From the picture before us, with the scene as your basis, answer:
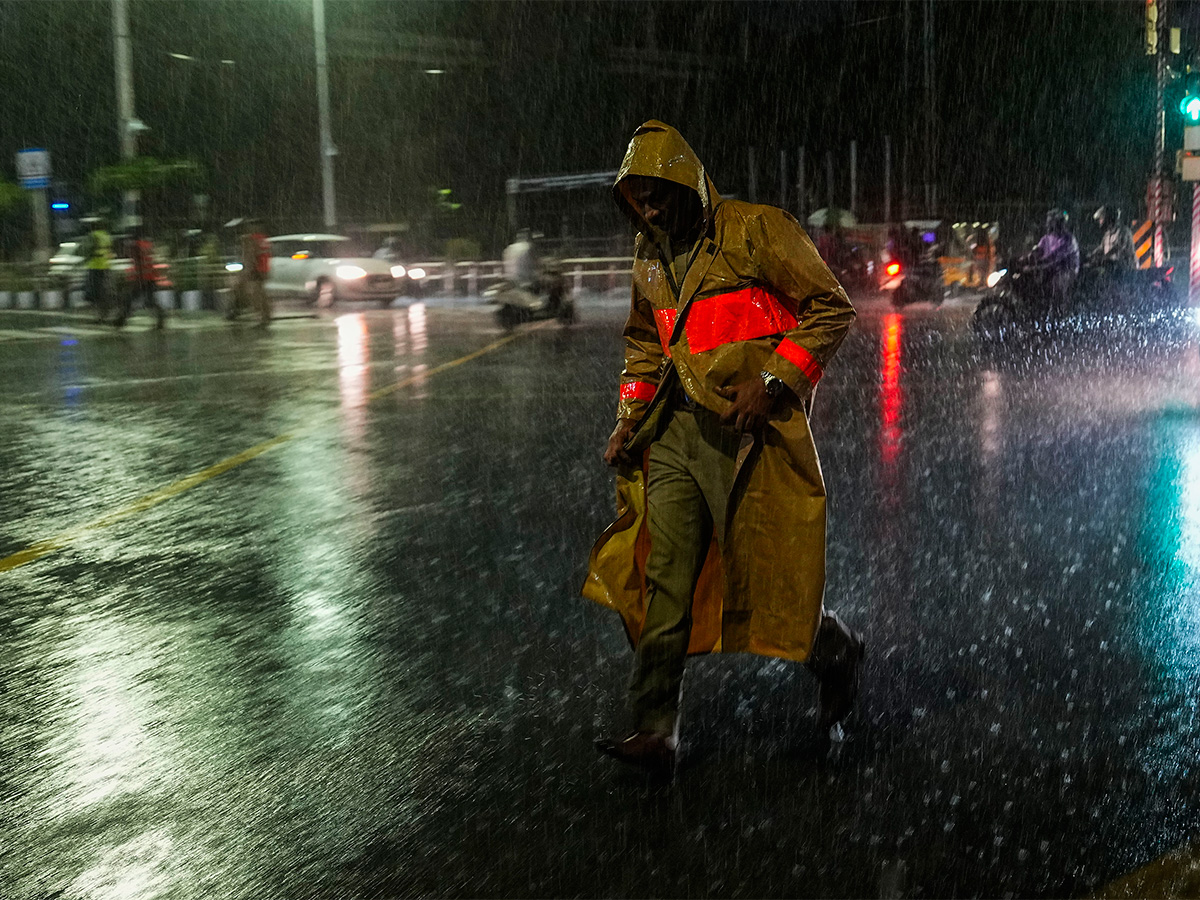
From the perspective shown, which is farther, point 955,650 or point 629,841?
point 955,650

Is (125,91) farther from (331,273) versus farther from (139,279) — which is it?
(331,273)

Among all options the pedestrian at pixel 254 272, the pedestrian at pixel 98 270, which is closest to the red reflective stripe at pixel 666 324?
the pedestrian at pixel 254 272

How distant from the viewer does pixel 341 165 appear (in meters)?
50.9

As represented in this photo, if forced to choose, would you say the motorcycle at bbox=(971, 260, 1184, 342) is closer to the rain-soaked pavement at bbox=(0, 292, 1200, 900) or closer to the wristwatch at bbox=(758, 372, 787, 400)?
the rain-soaked pavement at bbox=(0, 292, 1200, 900)

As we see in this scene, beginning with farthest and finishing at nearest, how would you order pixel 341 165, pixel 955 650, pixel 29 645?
pixel 341 165
pixel 29 645
pixel 955 650

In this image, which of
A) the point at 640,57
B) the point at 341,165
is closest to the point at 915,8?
the point at 640,57

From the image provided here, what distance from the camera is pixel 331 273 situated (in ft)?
107

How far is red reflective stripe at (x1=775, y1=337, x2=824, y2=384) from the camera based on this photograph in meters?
3.84

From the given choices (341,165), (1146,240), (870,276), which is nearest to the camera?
(1146,240)

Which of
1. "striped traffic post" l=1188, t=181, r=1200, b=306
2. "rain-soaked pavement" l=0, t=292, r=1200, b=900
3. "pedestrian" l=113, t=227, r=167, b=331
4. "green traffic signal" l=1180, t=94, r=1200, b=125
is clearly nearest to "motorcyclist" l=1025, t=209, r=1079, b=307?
"striped traffic post" l=1188, t=181, r=1200, b=306

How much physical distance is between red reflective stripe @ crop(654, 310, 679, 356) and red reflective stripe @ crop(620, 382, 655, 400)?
13cm

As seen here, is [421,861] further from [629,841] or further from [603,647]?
[603,647]

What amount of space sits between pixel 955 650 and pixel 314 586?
9.15ft

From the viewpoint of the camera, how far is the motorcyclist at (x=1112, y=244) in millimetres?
18469
